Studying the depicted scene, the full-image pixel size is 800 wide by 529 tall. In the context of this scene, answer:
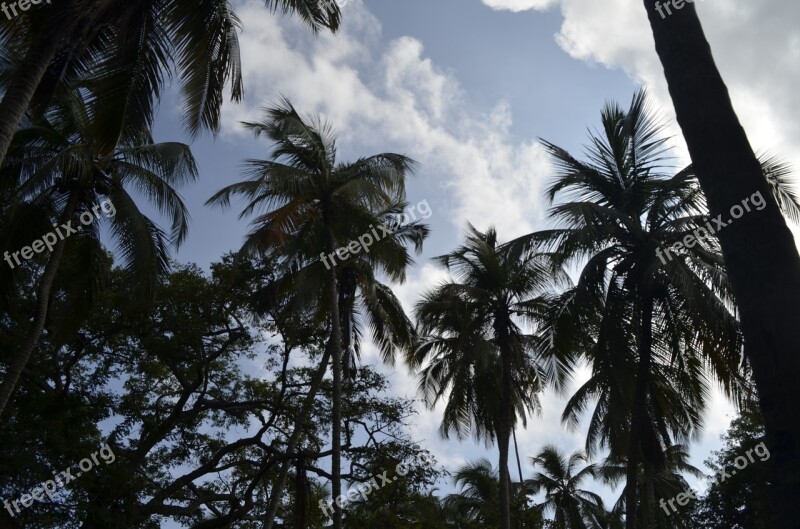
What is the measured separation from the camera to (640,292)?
46.4 ft

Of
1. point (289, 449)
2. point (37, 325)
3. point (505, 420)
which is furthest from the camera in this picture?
point (505, 420)

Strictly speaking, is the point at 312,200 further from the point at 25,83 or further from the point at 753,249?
the point at 753,249

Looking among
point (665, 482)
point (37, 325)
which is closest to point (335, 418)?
point (37, 325)

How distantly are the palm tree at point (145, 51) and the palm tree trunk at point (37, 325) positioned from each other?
12.9 ft

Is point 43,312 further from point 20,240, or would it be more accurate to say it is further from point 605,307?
point 605,307

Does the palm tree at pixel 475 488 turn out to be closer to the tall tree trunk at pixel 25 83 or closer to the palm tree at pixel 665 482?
the palm tree at pixel 665 482

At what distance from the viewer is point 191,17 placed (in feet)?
32.0

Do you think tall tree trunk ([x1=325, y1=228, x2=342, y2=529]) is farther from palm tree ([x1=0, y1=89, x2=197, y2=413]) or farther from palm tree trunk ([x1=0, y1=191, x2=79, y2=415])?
palm tree trunk ([x1=0, y1=191, x2=79, y2=415])

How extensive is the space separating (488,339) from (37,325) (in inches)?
458

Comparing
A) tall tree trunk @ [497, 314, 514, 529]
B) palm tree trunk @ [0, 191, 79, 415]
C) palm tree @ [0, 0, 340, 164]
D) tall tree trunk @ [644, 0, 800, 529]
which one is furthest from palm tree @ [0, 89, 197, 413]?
tall tree trunk @ [644, 0, 800, 529]

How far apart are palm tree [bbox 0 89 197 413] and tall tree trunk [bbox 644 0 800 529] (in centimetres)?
1132

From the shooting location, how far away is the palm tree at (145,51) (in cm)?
923

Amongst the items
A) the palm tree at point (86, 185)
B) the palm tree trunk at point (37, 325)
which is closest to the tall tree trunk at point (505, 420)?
the palm tree at point (86, 185)

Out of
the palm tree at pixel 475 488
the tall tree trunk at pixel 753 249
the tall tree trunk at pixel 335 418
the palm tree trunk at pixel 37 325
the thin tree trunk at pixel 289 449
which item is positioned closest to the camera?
the tall tree trunk at pixel 753 249
